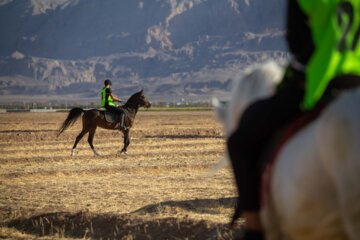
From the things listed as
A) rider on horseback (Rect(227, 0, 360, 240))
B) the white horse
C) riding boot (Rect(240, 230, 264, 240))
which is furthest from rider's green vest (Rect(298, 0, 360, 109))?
riding boot (Rect(240, 230, 264, 240))

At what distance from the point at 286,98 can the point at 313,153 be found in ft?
2.23

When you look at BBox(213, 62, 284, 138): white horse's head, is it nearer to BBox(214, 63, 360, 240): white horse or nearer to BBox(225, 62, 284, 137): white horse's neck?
BBox(225, 62, 284, 137): white horse's neck

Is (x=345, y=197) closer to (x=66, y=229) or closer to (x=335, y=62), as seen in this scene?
(x=335, y=62)

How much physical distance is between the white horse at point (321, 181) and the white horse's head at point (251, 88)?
1095 millimetres

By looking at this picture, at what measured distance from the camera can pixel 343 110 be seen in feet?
10.5

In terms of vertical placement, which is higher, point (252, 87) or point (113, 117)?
point (252, 87)

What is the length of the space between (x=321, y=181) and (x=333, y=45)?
29.9 inches

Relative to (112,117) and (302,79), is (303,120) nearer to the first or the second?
(302,79)

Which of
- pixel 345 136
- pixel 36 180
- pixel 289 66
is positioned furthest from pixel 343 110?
pixel 36 180

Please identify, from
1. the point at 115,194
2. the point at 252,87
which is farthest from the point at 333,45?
the point at 115,194

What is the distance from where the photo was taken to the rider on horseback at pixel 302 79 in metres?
3.68

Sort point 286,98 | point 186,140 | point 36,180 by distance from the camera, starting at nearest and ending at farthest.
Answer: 1. point 286,98
2. point 36,180
3. point 186,140

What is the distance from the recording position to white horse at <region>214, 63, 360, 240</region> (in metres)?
3.15

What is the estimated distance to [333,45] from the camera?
146 inches
